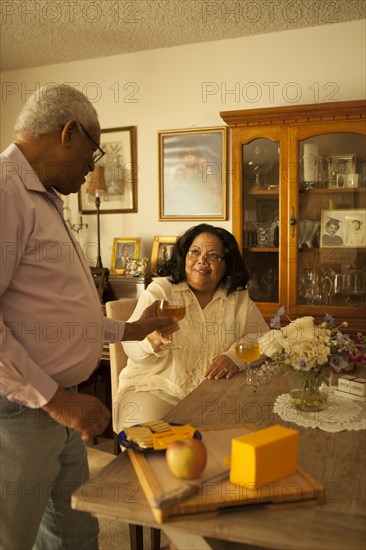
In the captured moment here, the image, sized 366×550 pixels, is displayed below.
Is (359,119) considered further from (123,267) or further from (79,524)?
(79,524)

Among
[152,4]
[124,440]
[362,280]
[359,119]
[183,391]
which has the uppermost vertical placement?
[152,4]

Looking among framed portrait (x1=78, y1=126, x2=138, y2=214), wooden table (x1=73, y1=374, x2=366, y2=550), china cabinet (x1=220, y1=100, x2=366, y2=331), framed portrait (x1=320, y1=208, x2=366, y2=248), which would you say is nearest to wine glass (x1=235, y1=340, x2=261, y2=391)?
wooden table (x1=73, y1=374, x2=366, y2=550)

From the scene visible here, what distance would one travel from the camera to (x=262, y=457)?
40.3 inches

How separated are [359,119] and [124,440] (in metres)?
2.26

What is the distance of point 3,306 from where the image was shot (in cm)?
119

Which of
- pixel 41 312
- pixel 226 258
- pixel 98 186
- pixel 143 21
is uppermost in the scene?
pixel 143 21

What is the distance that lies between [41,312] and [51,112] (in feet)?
1.57

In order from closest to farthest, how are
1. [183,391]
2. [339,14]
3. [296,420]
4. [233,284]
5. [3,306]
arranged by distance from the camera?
[3,306] < [296,420] < [183,391] < [233,284] < [339,14]

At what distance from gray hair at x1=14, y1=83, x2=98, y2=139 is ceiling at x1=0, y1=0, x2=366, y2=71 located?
5.96 feet

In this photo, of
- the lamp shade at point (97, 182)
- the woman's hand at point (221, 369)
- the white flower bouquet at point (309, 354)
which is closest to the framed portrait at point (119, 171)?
the lamp shade at point (97, 182)

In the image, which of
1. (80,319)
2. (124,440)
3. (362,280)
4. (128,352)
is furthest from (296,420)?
(362,280)

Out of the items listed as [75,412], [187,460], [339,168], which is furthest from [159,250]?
[187,460]

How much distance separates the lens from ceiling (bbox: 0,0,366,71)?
2826mm

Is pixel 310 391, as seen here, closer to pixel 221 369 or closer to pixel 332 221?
pixel 221 369
